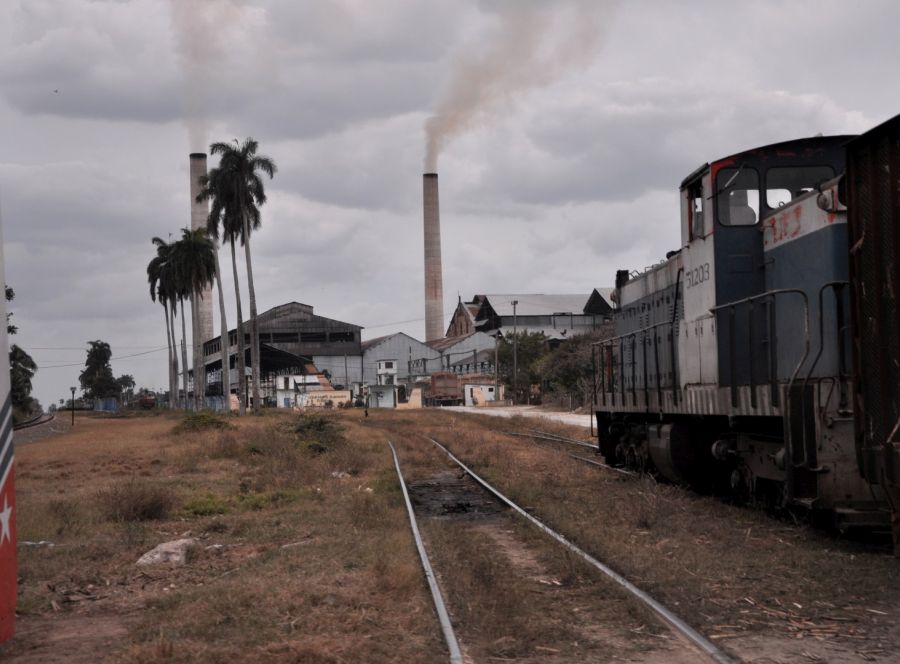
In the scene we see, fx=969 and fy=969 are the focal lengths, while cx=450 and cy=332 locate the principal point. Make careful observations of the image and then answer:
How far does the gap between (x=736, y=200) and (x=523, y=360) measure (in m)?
69.4

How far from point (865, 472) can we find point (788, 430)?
1.44m

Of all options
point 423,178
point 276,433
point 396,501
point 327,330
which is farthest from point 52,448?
point 327,330

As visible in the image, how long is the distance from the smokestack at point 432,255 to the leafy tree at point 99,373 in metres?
62.8

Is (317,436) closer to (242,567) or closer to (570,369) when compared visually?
(242,567)

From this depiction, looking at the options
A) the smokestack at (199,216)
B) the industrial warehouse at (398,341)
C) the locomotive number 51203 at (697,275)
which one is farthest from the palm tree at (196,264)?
the locomotive number 51203 at (697,275)

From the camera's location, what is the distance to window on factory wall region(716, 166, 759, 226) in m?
11.2

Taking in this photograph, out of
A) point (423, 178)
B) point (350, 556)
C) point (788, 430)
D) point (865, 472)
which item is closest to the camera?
point (865, 472)

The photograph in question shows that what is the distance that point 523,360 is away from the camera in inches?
3169

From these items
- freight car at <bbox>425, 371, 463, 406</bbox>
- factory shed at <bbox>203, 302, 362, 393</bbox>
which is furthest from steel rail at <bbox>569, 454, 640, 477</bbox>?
factory shed at <bbox>203, 302, 362, 393</bbox>

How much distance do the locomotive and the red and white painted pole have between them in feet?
19.5

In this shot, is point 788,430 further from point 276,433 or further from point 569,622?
point 276,433

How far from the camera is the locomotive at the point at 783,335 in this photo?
7.26 m

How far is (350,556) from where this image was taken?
371 inches

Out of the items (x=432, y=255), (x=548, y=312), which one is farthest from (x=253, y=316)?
(x=548, y=312)
